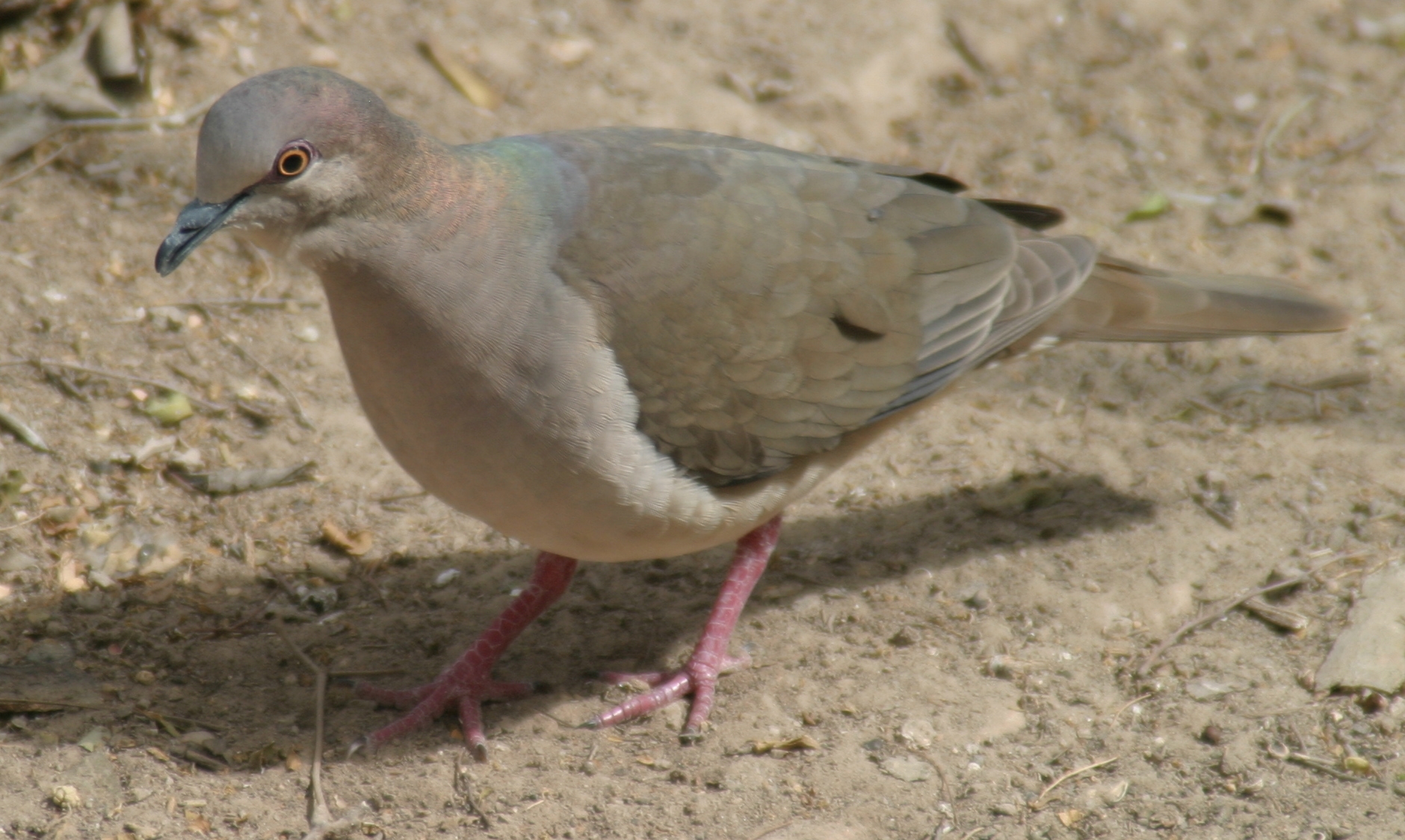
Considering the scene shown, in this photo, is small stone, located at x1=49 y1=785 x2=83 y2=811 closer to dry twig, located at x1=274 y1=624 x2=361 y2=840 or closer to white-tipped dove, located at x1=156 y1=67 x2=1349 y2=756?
dry twig, located at x1=274 y1=624 x2=361 y2=840

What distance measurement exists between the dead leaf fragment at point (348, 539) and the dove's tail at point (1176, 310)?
2.42m

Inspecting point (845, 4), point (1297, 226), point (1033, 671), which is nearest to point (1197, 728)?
point (1033, 671)

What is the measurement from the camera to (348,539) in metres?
4.45

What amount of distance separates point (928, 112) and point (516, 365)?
3.79 meters

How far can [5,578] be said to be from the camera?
4035mm

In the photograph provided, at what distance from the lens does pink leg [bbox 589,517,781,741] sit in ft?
12.7

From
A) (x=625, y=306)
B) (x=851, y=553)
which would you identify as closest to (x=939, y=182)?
(x=851, y=553)

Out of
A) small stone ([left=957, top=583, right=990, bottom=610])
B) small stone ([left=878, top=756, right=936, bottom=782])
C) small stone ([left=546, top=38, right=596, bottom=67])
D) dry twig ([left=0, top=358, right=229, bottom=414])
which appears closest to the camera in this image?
small stone ([left=878, top=756, right=936, bottom=782])

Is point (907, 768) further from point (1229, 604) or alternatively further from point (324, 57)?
point (324, 57)

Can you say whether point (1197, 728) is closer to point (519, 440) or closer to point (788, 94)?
point (519, 440)

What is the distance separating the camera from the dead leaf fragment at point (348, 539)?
4418mm

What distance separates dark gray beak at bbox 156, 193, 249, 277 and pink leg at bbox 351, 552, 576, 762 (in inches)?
60.1

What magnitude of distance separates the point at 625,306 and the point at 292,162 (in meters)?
0.91

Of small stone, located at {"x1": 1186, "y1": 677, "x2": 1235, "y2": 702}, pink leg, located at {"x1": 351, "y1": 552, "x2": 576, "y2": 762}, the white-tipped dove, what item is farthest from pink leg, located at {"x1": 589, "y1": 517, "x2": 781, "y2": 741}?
small stone, located at {"x1": 1186, "y1": 677, "x2": 1235, "y2": 702}
